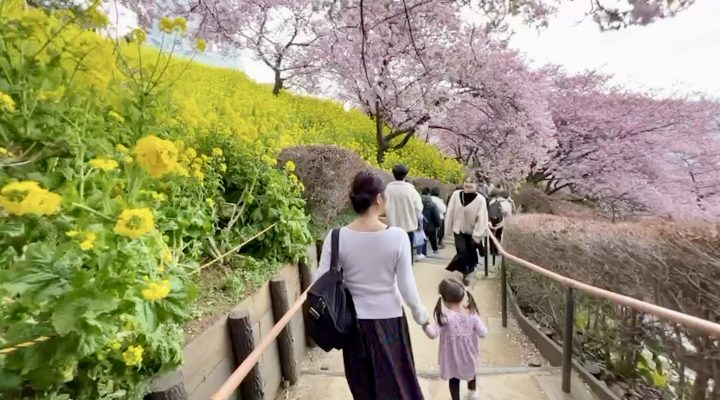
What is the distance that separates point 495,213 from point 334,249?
6067 mm

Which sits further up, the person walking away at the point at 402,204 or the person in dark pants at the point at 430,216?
the person walking away at the point at 402,204

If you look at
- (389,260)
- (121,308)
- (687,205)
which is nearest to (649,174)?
(687,205)

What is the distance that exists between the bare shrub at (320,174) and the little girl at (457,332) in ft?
8.66

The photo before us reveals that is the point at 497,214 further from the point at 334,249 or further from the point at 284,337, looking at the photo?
the point at 334,249

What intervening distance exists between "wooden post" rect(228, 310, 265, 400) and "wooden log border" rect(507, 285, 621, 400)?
7.00 ft

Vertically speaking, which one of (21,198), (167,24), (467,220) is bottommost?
(467,220)

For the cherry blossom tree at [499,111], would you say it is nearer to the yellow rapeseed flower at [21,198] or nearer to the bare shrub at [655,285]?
the bare shrub at [655,285]

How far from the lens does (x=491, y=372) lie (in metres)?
3.49

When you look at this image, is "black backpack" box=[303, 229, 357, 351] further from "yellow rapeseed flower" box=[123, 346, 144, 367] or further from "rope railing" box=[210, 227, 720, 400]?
"yellow rapeseed flower" box=[123, 346, 144, 367]

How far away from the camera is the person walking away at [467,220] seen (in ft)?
17.6

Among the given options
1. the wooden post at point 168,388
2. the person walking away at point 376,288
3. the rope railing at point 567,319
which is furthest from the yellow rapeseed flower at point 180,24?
the wooden post at point 168,388

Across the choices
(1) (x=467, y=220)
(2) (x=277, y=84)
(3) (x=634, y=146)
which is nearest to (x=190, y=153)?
(1) (x=467, y=220)

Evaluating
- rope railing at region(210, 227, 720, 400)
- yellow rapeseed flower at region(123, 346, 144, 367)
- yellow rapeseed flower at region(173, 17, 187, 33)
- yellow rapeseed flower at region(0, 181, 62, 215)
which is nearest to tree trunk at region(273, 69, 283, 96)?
rope railing at region(210, 227, 720, 400)

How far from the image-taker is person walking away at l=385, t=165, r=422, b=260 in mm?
5148
